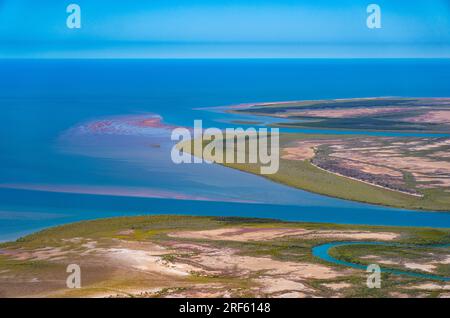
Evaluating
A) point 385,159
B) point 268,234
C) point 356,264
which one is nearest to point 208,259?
point 268,234

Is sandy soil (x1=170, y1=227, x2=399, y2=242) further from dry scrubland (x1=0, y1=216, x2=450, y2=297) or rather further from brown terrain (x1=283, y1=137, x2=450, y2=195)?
brown terrain (x1=283, y1=137, x2=450, y2=195)

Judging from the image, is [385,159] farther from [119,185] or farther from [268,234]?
[268,234]

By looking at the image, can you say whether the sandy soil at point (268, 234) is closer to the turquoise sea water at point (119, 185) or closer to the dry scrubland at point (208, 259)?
the dry scrubland at point (208, 259)

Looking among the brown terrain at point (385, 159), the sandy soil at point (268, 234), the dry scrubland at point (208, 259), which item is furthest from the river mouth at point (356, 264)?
the brown terrain at point (385, 159)

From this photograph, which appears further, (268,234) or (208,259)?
(268,234)

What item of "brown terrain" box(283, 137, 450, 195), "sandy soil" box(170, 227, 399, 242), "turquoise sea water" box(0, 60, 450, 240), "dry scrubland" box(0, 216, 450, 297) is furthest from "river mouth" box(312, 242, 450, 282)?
"brown terrain" box(283, 137, 450, 195)

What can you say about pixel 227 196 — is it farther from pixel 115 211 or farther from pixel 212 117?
pixel 212 117
